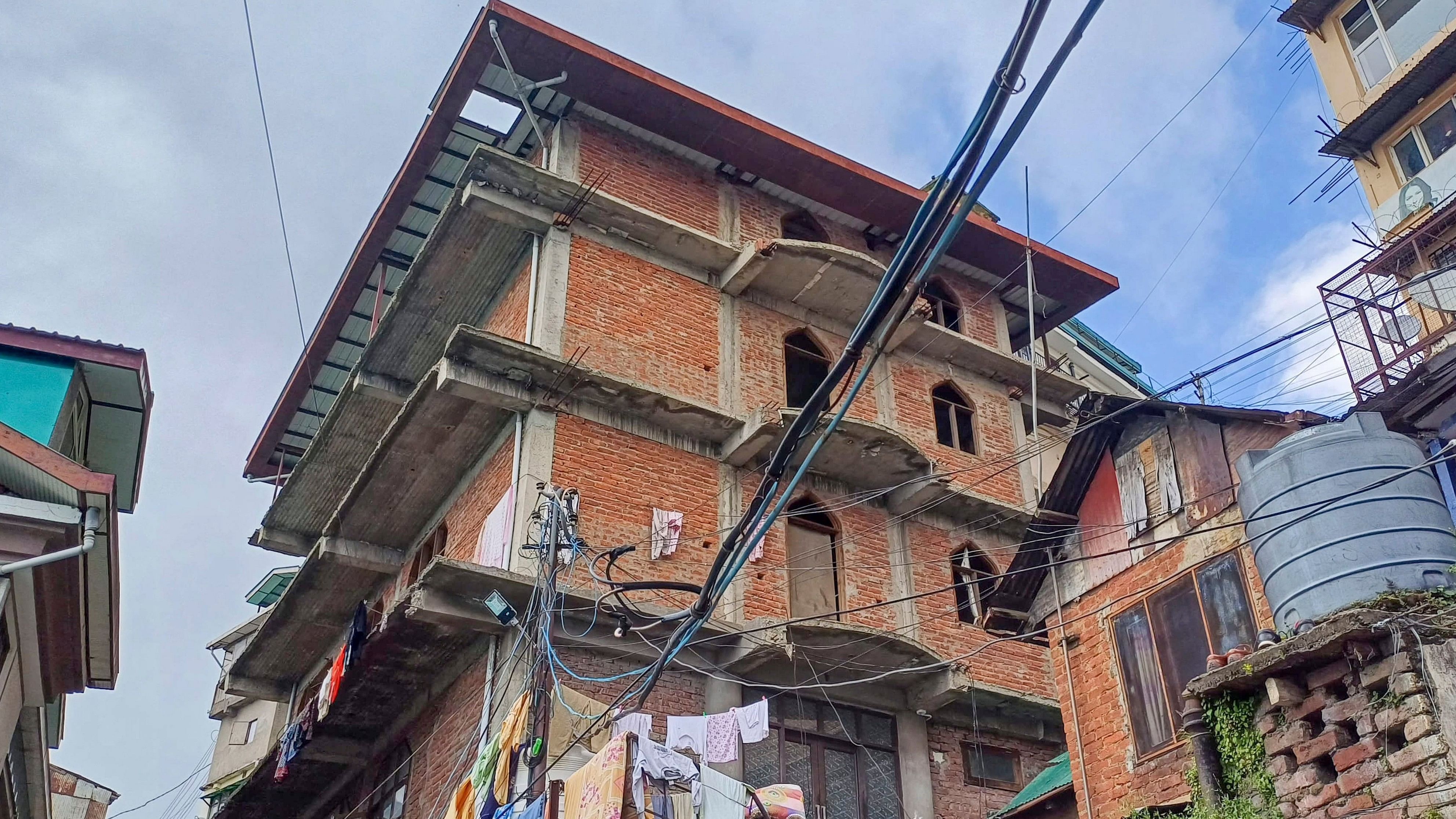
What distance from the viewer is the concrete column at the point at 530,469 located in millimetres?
14086

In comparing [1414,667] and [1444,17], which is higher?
[1444,17]

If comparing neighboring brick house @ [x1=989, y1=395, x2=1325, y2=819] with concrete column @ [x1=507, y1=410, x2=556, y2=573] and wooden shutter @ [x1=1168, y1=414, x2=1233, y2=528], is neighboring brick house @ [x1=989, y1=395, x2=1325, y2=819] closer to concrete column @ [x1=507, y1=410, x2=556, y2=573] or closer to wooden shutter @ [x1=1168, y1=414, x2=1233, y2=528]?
wooden shutter @ [x1=1168, y1=414, x2=1233, y2=528]

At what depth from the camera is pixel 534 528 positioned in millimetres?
14172

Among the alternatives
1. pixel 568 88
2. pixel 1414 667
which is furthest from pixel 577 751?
pixel 568 88

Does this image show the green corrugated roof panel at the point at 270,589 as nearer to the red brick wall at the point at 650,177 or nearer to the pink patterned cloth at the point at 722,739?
the red brick wall at the point at 650,177

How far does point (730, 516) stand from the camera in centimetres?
1598

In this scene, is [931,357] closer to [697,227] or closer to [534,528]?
[697,227]

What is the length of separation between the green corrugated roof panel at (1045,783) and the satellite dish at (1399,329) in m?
7.15

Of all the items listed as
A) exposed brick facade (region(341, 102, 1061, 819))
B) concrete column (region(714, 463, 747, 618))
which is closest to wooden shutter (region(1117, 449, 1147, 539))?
concrete column (region(714, 463, 747, 618))

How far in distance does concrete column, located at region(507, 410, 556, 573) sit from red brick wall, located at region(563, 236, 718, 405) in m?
1.15

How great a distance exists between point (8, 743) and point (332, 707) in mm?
5147

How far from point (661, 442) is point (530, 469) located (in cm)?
213

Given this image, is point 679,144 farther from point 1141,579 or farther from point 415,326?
point 1141,579

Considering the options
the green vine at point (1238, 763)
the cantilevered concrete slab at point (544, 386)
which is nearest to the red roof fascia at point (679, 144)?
the cantilevered concrete slab at point (544, 386)
